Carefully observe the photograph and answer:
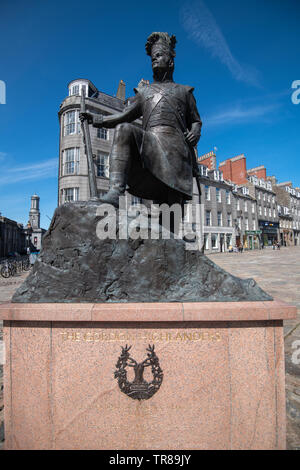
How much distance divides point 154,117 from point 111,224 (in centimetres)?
145

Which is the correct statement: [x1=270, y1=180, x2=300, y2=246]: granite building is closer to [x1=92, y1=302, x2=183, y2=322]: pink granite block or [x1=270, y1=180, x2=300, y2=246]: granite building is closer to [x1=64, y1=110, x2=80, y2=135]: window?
[x1=64, y1=110, x2=80, y2=135]: window

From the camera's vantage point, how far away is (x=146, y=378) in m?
2.01

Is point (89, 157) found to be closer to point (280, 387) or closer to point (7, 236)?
→ point (280, 387)

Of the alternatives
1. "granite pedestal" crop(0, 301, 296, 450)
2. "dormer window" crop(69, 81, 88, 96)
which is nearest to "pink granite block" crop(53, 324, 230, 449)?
"granite pedestal" crop(0, 301, 296, 450)

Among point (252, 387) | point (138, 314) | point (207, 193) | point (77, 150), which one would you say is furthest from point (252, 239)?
point (138, 314)

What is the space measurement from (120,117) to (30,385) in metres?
2.88

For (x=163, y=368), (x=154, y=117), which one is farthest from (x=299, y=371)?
(x=154, y=117)

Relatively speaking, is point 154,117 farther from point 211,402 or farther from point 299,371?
point 299,371

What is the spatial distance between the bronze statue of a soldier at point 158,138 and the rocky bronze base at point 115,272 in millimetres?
464

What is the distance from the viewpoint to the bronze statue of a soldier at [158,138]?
2.66 metres

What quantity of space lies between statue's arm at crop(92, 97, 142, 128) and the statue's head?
0.47 m

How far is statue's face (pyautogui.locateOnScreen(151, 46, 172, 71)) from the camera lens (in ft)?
9.88

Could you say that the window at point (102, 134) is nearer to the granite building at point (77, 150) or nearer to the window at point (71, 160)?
the granite building at point (77, 150)

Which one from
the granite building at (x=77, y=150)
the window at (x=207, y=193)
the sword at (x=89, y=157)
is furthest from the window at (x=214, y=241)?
the sword at (x=89, y=157)
